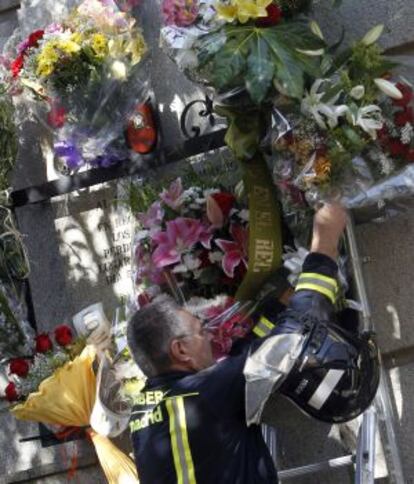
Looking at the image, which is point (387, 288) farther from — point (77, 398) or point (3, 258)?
point (3, 258)

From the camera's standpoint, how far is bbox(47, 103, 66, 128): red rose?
530cm

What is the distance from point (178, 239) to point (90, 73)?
1007 millimetres

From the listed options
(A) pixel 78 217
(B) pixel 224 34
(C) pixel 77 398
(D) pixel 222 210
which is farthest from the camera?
(A) pixel 78 217

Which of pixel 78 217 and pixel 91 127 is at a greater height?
pixel 91 127

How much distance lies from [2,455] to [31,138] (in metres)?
1.67

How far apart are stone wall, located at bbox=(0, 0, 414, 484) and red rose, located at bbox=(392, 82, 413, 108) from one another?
38 cm

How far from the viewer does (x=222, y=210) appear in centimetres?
466

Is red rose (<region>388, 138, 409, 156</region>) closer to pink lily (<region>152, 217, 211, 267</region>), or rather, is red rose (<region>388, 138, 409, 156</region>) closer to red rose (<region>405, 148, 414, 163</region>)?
red rose (<region>405, 148, 414, 163</region>)

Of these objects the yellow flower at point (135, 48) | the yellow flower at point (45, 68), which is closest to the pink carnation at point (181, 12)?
the yellow flower at point (135, 48)

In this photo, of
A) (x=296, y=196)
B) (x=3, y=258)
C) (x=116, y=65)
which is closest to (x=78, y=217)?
(x=3, y=258)

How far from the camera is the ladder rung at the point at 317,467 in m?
4.40

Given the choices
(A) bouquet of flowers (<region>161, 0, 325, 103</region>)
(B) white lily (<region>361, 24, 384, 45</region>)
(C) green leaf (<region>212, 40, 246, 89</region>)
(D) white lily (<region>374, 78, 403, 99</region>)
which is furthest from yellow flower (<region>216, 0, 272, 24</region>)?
(D) white lily (<region>374, 78, 403, 99</region>)

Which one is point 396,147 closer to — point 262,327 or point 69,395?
point 262,327

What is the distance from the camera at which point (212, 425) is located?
377 centimetres
